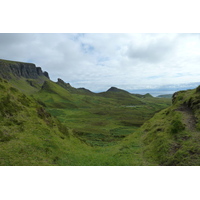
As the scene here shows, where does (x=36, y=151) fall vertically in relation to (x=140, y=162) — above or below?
above

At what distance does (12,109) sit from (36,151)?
10.5 metres

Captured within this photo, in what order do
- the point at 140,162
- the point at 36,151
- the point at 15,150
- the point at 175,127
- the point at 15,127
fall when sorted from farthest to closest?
the point at 175,127, the point at 15,127, the point at 140,162, the point at 36,151, the point at 15,150

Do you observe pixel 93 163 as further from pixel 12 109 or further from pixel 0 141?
pixel 12 109

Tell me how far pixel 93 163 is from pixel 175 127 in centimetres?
1486

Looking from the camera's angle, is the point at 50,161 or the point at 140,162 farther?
the point at 140,162

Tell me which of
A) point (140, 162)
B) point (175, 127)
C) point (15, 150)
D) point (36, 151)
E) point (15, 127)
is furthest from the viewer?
point (175, 127)

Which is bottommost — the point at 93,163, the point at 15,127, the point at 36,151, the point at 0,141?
the point at 93,163

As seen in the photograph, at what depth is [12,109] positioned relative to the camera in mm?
24031

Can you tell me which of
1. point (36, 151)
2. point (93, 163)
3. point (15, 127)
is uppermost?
point (15, 127)

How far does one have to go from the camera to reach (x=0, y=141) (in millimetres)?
17094

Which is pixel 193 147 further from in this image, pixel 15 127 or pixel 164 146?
pixel 15 127

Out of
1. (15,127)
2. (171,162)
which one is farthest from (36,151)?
(171,162)

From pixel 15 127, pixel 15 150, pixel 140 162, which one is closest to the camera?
pixel 15 150

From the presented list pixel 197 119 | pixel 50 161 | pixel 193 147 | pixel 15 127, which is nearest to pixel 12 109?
pixel 15 127
